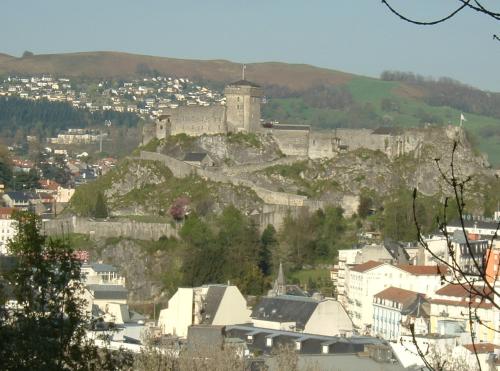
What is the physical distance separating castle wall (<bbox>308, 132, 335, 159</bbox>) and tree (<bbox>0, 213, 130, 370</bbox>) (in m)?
54.7

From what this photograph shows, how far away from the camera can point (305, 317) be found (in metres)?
52.9

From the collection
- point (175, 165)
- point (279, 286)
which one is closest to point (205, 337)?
point (279, 286)

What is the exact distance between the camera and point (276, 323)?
53250 mm

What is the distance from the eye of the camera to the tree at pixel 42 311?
65.4ft

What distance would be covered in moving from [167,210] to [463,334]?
3034 centimetres

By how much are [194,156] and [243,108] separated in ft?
12.1

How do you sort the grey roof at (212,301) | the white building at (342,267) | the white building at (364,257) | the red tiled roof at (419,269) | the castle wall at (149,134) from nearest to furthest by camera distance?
1. the grey roof at (212,301)
2. the red tiled roof at (419,269)
3. the white building at (342,267)
4. the white building at (364,257)
5. the castle wall at (149,134)

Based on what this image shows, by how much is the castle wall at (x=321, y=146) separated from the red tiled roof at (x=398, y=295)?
1760cm

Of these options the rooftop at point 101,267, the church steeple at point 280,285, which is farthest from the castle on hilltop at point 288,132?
the church steeple at point 280,285

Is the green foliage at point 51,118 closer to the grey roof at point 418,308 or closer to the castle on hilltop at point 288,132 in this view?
the castle on hilltop at point 288,132

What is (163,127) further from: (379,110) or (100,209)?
(379,110)

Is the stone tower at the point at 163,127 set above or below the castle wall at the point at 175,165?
above

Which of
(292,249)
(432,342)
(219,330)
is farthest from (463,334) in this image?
(292,249)

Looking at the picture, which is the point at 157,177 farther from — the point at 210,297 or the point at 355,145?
the point at 210,297
